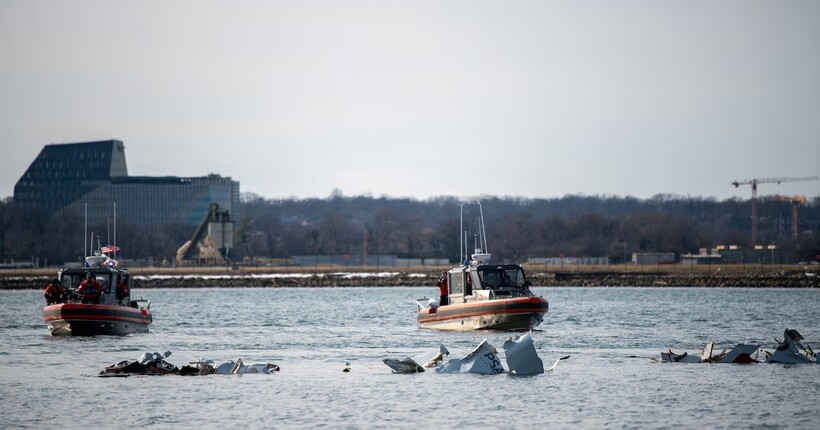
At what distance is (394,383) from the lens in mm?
38938

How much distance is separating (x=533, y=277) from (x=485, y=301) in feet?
280

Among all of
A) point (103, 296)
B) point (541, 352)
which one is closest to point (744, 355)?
point (541, 352)

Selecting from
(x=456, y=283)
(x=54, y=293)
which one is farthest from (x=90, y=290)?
(x=456, y=283)

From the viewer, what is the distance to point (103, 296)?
5950 cm

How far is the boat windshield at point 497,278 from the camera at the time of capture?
193 feet

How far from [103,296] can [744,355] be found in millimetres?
29889

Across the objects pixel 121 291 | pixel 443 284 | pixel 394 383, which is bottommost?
pixel 394 383

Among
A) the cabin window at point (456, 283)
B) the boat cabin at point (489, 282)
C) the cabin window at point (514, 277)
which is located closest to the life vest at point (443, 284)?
the cabin window at point (456, 283)

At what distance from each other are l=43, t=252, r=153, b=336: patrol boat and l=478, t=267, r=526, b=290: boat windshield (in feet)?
53.0

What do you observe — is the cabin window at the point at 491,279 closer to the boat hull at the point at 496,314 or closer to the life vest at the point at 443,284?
the boat hull at the point at 496,314

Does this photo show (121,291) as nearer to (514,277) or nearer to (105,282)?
(105,282)

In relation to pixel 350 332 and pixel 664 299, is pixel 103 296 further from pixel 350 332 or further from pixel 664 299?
pixel 664 299

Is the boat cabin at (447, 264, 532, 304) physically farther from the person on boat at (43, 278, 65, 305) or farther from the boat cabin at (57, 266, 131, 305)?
the person on boat at (43, 278, 65, 305)

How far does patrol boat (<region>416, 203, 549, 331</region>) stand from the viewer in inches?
2200
